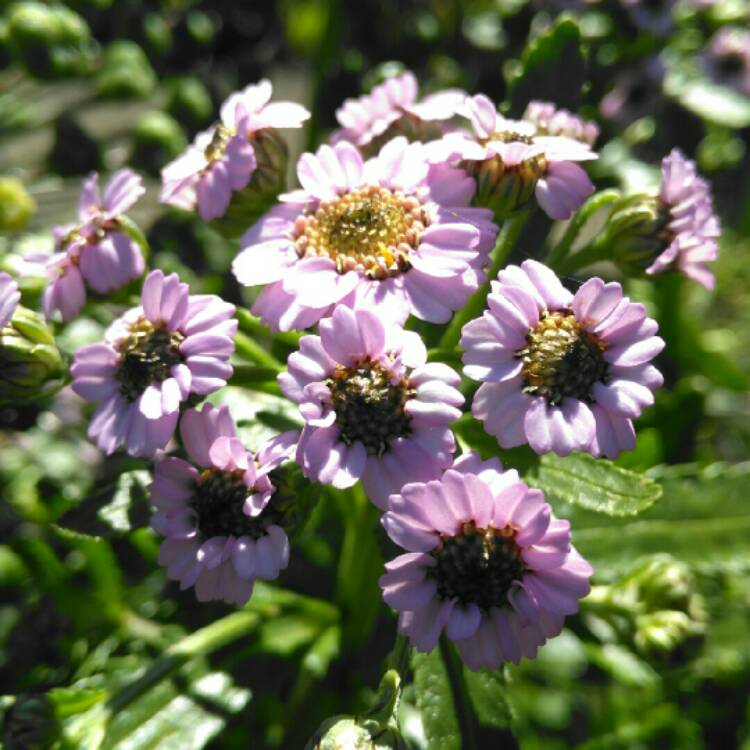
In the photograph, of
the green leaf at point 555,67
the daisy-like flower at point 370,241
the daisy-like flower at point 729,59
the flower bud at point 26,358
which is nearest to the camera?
the daisy-like flower at point 370,241

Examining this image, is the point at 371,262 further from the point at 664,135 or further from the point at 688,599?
the point at 664,135

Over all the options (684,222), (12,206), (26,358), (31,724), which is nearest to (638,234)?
(684,222)

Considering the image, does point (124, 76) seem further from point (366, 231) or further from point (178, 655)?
point (178, 655)

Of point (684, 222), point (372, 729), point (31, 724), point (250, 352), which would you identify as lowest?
point (31, 724)

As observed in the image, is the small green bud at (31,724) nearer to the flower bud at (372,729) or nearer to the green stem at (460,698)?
the flower bud at (372,729)

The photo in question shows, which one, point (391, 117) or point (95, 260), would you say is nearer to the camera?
point (95, 260)

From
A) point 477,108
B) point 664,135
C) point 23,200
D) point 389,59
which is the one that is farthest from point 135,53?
point 664,135

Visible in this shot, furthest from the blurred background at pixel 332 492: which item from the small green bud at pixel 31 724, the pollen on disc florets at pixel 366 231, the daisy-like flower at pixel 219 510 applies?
the pollen on disc florets at pixel 366 231
